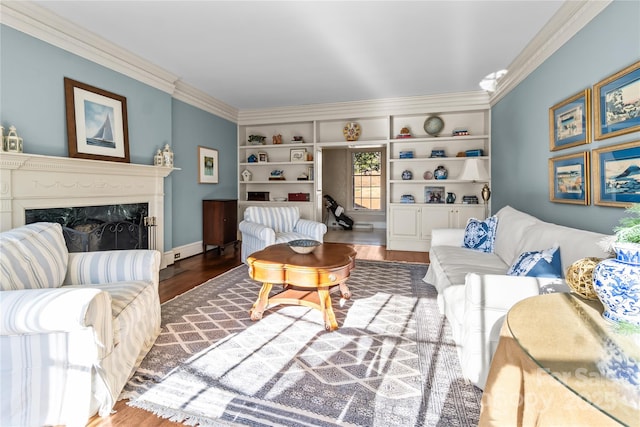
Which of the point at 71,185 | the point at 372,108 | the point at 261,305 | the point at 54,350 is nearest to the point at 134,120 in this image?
the point at 71,185

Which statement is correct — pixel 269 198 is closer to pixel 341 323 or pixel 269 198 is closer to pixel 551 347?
pixel 341 323

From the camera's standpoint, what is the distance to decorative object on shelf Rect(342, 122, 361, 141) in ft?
19.0

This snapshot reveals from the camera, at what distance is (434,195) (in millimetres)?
5566

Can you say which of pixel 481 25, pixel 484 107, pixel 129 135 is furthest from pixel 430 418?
pixel 484 107

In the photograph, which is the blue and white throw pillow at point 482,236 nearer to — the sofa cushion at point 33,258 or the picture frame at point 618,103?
the picture frame at point 618,103

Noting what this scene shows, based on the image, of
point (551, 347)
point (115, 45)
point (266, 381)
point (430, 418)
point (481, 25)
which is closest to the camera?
point (551, 347)

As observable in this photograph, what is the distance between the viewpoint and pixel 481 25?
115 inches

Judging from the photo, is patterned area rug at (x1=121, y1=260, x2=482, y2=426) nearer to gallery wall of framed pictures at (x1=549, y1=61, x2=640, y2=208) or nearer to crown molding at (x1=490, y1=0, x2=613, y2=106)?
gallery wall of framed pictures at (x1=549, y1=61, x2=640, y2=208)

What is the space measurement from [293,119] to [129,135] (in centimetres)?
295

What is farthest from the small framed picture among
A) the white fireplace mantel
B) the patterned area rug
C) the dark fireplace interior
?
the patterned area rug

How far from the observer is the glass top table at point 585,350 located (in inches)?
25.7

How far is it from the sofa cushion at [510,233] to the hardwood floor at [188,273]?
1.73 m

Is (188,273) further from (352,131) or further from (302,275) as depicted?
(352,131)

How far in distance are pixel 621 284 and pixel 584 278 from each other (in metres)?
0.24
